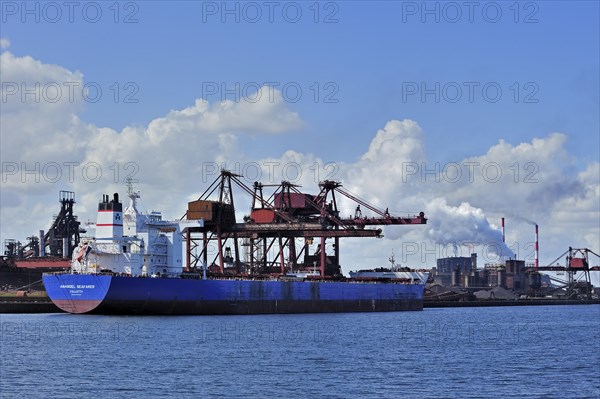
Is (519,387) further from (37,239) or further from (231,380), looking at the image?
(37,239)

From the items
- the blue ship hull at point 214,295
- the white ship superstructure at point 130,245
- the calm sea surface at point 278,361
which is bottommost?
the calm sea surface at point 278,361

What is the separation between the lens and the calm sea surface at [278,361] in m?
29.9

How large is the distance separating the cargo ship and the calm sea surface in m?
2.96

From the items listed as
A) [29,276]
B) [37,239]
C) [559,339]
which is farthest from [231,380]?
[37,239]

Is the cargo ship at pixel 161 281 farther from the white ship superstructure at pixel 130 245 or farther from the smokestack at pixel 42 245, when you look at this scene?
the smokestack at pixel 42 245

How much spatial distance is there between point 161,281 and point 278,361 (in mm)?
26467

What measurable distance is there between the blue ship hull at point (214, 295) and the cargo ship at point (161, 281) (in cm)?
6

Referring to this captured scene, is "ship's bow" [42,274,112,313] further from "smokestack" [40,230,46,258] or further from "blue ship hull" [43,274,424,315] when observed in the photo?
"smokestack" [40,230,46,258]

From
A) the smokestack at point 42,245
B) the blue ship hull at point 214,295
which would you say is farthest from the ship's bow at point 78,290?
the smokestack at point 42,245

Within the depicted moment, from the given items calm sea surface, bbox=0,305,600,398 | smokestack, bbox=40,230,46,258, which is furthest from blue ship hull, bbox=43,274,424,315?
smokestack, bbox=40,230,46,258

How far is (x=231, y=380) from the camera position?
31.5 meters

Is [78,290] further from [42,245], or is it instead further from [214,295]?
[42,245]

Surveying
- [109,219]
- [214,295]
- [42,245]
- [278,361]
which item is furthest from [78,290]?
[42,245]

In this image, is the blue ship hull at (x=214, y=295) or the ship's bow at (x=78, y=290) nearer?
the ship's bow at (x=78, y=290)
